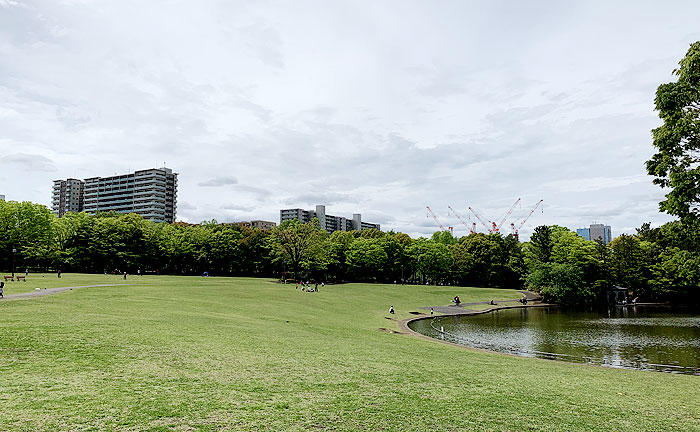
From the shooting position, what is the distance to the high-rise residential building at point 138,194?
7087 inches

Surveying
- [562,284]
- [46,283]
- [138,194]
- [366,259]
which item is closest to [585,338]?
[562,284]

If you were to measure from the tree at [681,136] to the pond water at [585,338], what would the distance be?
32.3 feet

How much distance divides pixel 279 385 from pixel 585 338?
33271 millimetres

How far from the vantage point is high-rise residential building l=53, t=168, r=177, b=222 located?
180 m

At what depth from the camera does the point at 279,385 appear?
13.4 metres

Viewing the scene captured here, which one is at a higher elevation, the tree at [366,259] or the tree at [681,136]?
the tree at [681,136]

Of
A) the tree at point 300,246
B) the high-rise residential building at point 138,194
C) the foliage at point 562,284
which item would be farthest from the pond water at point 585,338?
the high-rise residential building at point 138,194

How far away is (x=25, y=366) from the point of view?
44.5 ft

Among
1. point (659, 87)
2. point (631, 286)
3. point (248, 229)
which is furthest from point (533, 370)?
point (248, 229)

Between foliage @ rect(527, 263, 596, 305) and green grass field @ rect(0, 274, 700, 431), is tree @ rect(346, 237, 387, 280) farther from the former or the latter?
green grass field @ rect(0, 274, 700, 431)

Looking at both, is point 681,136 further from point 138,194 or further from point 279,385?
point 138,194

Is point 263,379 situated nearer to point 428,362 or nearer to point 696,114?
point 428,362

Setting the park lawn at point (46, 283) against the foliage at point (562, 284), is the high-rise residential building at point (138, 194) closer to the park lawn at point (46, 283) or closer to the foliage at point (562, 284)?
the park lawn at point (46, 283)

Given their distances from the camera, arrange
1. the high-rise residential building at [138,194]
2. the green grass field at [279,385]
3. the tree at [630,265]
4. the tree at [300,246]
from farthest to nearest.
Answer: the high-rise residential building at [138,194]
the tree at [300,246]
the tree at [630,265]
the green grass field at [279,385]
